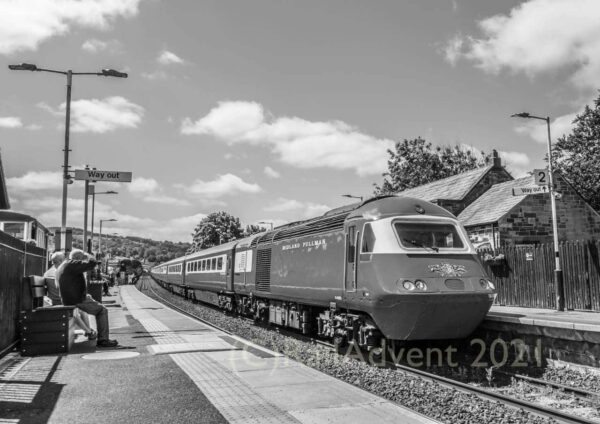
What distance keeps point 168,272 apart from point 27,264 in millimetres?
38443

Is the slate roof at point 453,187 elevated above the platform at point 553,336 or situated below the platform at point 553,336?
above

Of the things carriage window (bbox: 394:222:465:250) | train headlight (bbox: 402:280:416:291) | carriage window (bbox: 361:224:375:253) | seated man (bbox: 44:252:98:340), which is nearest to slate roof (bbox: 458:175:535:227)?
carriage window (bbox: 394:222:465:250)

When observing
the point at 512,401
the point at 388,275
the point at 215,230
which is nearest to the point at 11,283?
the point at 388,275

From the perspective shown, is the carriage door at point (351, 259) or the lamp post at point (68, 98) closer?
the carriage door at point (351, 259)

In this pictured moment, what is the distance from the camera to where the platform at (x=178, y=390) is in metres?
5.90

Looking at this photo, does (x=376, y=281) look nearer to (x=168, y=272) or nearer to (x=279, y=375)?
(x=279, y=375)

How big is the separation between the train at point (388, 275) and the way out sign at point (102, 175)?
16.8ft

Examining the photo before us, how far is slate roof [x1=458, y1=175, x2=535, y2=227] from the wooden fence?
3.27 m

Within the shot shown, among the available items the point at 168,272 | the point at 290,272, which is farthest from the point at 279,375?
the point at 168,272

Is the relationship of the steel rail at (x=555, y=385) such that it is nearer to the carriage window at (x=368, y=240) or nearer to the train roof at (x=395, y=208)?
the train roof at (x=395, y=208)

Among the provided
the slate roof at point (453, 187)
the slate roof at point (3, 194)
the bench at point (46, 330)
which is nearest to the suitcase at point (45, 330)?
the bench at point (46, 330)

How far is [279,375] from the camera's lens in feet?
26.1

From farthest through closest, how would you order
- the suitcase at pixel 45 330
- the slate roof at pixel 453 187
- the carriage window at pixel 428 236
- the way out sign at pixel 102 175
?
the slate roof at pixel 453 187
the way out sign at pixel 102 175
the carriage window at pixel 428 236
the suitcase at pixel 45 330

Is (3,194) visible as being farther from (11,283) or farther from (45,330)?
(45,330)
